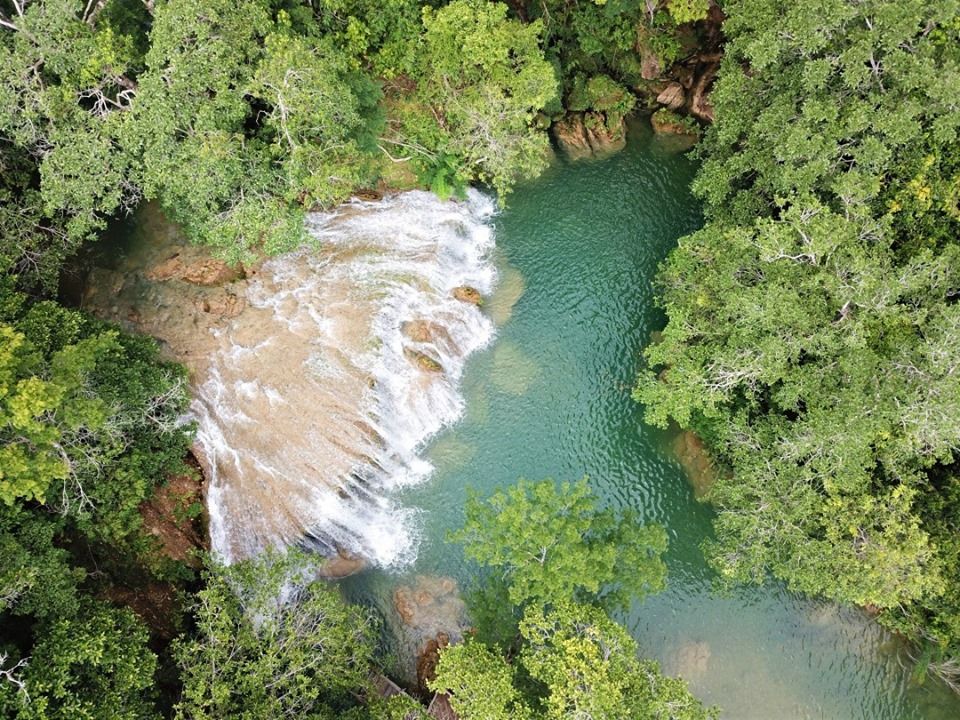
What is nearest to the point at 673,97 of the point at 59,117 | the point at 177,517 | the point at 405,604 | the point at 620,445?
the point at 620,445

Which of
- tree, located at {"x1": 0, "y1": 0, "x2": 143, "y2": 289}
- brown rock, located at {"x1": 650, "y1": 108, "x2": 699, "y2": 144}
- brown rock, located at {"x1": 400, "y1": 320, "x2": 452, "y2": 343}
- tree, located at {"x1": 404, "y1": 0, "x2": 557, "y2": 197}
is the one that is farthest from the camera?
brown rock, located at {"x1": 650, "y1": 108, "x2": 699, "y2": 144}

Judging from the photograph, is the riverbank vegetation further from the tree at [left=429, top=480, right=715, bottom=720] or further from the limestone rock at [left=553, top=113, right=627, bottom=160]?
the limestone rock at [left=553, top=113, right=627, bottom=160]

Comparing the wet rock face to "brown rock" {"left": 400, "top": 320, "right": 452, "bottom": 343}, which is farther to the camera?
"brown rock" {"left": 400, "top": 320, "right": 452, "bottom": 343}

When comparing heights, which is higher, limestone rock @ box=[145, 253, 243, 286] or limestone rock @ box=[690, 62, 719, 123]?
limestone rock @ box=[690, 62, 719, 123]

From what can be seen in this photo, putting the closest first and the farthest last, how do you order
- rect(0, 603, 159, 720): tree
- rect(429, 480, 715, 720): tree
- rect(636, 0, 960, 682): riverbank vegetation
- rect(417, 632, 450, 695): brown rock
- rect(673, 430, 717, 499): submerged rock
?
rect(0, 603, 159, 720): tree
rect(429, 480, 715, 720): tree
rect(636, 0, 960, 682): riverbank vegetation
rect(417, 632, 450, 695): brown rock
rect(673, 430, 717, 499): submerged rock

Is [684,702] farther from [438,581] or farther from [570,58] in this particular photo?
[570,58]

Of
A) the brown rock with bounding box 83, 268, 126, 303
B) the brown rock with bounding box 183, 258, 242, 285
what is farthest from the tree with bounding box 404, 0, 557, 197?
the brown rock with bounding box 83, 268, 126, 303

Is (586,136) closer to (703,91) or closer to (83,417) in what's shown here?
(703,91)
